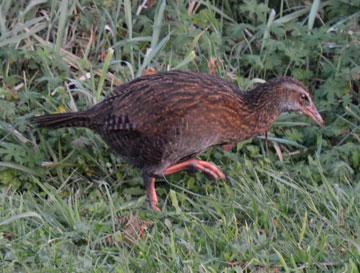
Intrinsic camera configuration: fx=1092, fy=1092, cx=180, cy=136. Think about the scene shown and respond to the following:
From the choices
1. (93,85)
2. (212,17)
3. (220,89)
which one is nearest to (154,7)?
(212,17)

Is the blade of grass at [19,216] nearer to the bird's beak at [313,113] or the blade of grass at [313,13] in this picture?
the bird's beak at [313,113]

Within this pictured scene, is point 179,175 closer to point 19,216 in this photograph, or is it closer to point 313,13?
point 19,216

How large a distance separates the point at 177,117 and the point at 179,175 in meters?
0.69

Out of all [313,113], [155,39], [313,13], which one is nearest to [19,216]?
[313,113]

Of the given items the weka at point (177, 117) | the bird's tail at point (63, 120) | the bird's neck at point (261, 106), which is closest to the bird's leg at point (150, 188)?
the weka at point (177, 117)

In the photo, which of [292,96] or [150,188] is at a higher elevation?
[292,96]

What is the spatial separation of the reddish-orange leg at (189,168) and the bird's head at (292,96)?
59 cm

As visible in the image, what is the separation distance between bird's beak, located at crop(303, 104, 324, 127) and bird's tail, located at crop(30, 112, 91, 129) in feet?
4.63

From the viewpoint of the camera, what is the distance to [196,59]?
8047mm

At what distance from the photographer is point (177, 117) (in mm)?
6539

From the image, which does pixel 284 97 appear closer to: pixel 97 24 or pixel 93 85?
pixel 93 85

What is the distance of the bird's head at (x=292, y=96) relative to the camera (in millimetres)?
6918

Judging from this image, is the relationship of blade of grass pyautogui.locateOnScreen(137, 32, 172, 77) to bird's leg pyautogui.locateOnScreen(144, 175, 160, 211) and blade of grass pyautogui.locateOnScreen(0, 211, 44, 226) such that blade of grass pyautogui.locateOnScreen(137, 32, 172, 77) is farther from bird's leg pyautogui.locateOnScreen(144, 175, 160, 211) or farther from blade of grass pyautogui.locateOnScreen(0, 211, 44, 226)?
blade of grass pyautogui.locateOnScreen(0, 211, 44, 226)

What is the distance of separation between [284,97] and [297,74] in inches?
42.5
